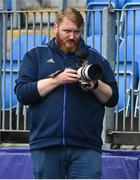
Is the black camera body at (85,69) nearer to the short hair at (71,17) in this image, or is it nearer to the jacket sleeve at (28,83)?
the short hair at (71,17)

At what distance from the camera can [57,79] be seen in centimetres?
363

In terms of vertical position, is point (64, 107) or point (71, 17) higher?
point (71, 17)

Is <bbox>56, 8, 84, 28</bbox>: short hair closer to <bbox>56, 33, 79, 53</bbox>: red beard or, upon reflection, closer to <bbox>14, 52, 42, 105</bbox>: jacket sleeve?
<bbox>56, 33, 79, 53</bbox>: red beard

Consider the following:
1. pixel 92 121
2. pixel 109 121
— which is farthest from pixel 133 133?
pixel 92 121

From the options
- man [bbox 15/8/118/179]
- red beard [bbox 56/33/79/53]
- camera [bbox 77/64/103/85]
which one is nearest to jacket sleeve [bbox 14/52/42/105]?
man [bbox 15/8/118/179]

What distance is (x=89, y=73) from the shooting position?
3.58 meters

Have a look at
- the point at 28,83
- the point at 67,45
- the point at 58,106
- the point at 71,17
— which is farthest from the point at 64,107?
the point at 71,17

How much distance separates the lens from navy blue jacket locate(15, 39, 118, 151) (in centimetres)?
369

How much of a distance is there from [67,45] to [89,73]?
→ 28 centimetres

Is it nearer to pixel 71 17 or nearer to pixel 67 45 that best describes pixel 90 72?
pixel 67 45

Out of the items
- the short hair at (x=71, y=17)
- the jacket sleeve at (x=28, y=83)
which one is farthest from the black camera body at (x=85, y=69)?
the jacket sleeve at (x=28, y=83)

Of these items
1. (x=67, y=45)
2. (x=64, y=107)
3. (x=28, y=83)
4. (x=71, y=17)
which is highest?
(x=71, y=17)

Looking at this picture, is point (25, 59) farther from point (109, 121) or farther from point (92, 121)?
point (109, 121)

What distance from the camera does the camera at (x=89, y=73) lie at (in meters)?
3.56
